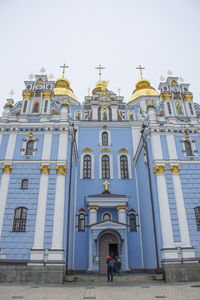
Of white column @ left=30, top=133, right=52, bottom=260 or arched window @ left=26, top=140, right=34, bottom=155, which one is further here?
arched window @ left=26, top=140, right=34, bottom=155

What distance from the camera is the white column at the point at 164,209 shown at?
13.5 m

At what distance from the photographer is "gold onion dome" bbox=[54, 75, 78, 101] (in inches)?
1179

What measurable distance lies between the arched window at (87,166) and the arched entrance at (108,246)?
5.37 m

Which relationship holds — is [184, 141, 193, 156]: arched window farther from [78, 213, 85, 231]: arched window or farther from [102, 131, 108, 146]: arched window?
[78, 213, 85, 231]: arched window

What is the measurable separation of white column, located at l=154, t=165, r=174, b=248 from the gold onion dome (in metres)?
18.4

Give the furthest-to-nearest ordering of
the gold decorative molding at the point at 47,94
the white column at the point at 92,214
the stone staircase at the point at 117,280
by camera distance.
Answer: the gold decorative molding at the point at 47,94 < the white column at the point at 92,214 < the stone staircase at the point at 117,280

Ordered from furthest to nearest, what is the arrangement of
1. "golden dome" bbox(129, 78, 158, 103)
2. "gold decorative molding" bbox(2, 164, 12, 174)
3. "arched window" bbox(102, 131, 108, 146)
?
"golden dome" bbox(129, 78, 158, 103) → "arched window" bbox(102, 131, 108, 146) → "gold decorative molding" bbox(2, 164, 12, 174)

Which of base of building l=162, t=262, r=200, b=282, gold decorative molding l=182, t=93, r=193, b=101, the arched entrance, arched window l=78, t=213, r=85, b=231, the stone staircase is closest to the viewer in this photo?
base of building l=162, t=262, r=200, b=282

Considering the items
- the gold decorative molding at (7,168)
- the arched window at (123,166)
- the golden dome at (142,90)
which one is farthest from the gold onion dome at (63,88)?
the gold decorative molding at (7,168)

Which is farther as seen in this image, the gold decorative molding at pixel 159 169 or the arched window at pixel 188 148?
the arched window at pixel 188 148

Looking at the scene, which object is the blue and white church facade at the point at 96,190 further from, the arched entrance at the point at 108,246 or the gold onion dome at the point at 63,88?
the gold onion dome at the point at 63,88

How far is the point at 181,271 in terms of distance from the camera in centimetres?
1259

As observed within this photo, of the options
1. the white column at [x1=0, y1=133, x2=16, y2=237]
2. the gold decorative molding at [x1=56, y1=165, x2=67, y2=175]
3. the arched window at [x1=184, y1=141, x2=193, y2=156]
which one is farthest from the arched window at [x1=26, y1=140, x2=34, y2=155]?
the arched window at [x1=184, y1=141, x2=193, y2=156]

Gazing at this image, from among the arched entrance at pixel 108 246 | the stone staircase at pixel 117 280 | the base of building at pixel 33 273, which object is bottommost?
the stone staircase at pixel 117 280
